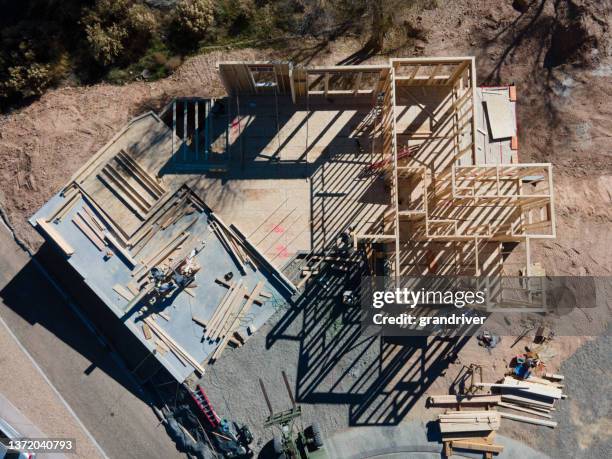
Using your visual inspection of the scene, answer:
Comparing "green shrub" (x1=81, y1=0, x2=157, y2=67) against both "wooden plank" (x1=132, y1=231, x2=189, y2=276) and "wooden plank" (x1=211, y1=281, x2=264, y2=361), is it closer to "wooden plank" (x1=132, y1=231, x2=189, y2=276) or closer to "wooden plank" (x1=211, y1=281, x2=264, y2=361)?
"wooden plank" (x1=132, y1=231, x2=189, y2=276)

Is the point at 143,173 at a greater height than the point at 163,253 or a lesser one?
greater

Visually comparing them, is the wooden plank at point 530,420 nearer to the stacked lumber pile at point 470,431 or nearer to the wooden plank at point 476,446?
the stacked lumber pile at point 470,431

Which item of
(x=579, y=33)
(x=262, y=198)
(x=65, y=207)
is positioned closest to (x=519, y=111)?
(x=579, y=33)

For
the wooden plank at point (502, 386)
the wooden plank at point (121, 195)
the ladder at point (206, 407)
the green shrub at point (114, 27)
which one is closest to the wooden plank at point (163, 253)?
the wooden plank at point (121, 195)

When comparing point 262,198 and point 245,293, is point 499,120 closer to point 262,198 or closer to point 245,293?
point 262,198

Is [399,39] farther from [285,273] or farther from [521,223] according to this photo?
[285,273]
